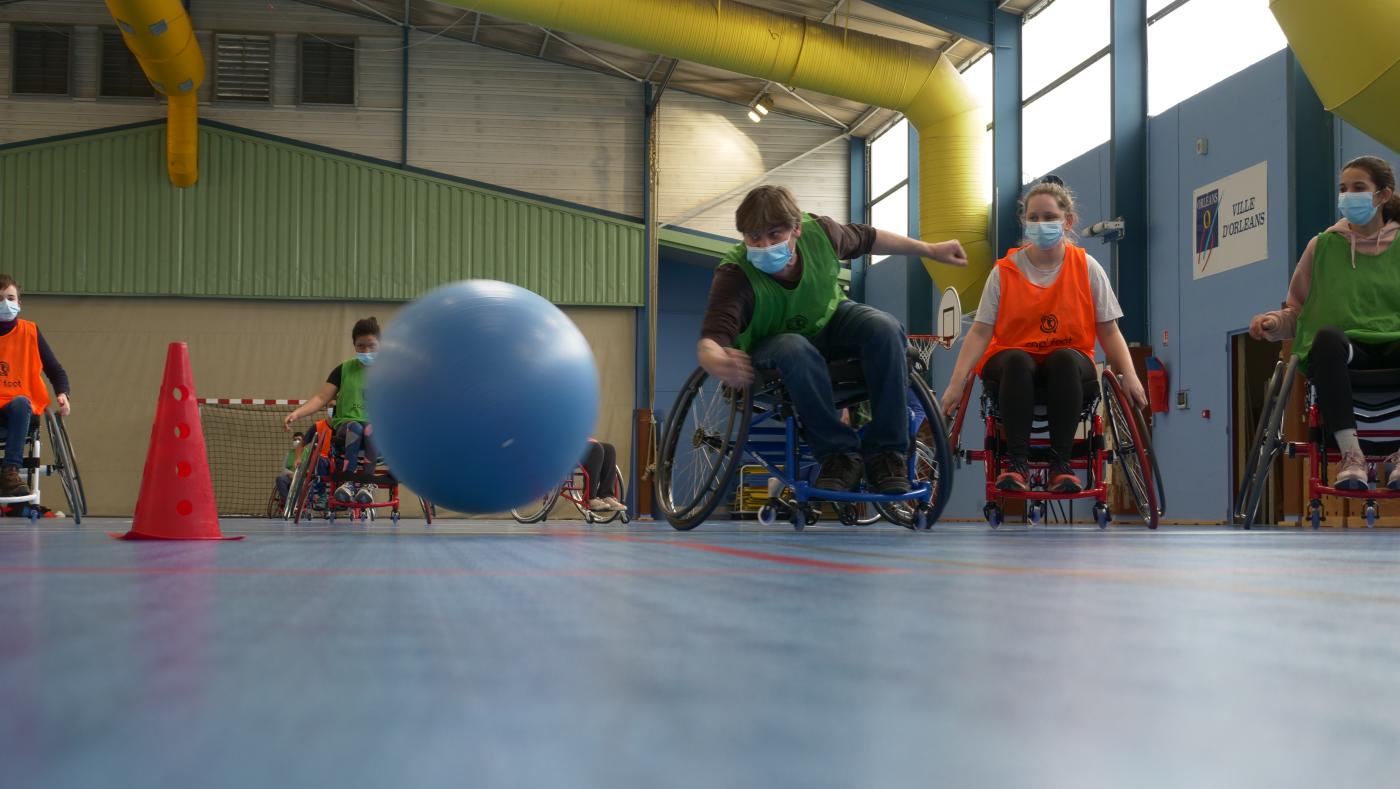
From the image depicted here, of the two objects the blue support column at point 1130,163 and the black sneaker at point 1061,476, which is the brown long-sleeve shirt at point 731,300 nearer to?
the black sneaker at point 1061,476

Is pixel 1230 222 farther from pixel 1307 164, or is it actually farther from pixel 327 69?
pixel 327 69

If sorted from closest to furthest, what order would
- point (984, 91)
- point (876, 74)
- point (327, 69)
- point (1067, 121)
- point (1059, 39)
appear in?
point (1067, 121)
point (1059, 39)
point (876, 74)
point (984, 91)
point (327, 69)

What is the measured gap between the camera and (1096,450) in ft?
15.1

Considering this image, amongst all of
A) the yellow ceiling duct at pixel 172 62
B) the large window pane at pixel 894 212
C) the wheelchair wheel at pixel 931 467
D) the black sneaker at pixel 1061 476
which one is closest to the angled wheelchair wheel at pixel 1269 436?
the black sneaker at pixel 1061 476

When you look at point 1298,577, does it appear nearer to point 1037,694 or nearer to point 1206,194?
point 1037,694

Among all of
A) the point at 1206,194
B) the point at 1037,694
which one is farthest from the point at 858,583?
the point at 1206,194

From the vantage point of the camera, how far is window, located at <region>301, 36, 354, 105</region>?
1558 cm

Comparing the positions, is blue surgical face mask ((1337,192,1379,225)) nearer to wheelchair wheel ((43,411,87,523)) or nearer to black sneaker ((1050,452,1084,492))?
black sneaker ((1050,452,1084,492))

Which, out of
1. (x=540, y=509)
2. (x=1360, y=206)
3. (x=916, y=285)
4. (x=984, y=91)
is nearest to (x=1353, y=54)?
(x=1360, y=206)

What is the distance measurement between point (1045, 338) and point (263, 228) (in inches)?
503

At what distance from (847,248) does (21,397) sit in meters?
4.52

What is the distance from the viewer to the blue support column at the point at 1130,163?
1101 centimetres

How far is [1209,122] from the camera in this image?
1016 cm

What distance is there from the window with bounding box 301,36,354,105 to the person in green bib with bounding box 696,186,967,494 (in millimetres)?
13065
